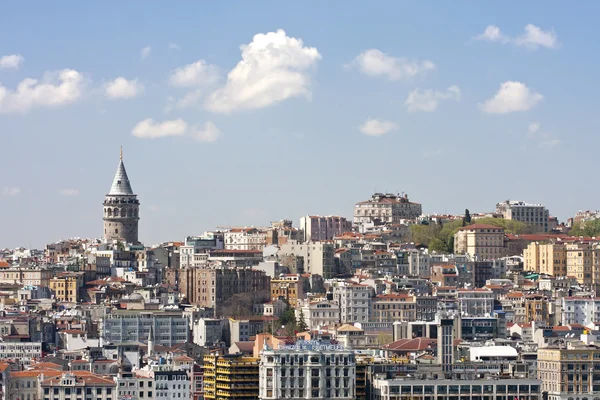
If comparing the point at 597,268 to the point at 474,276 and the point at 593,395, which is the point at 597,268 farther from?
the point at 593,395

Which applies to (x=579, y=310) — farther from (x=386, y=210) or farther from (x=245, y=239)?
(x=386, y=210)

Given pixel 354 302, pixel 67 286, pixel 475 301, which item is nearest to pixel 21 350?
pixel 354 302

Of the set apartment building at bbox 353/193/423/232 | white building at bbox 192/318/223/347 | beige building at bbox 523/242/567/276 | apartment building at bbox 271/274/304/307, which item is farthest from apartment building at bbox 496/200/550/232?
white building at bbox 192/318/223/347

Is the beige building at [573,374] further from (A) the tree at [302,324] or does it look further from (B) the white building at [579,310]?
(B) the white building at [579,310]

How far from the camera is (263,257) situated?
394ft

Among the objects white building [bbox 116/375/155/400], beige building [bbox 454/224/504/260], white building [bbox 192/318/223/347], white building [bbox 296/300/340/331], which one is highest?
beige building [bbox 454/224/504/260]

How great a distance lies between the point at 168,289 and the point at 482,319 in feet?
64.9

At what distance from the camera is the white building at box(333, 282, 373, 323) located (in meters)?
102

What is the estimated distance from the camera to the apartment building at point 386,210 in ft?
477

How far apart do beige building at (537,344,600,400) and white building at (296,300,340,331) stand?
21606mm

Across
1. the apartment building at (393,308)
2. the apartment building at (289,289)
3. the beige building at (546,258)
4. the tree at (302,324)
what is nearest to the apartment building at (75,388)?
the tree at (302,324)

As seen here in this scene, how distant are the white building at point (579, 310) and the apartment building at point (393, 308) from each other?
800 centimetres

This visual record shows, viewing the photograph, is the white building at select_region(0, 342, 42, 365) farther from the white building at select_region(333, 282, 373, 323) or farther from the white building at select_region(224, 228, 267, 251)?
the white building at select_region(224, 228, 267, 251)

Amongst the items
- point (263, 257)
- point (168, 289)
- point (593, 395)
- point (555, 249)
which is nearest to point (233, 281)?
point (168, 289)
